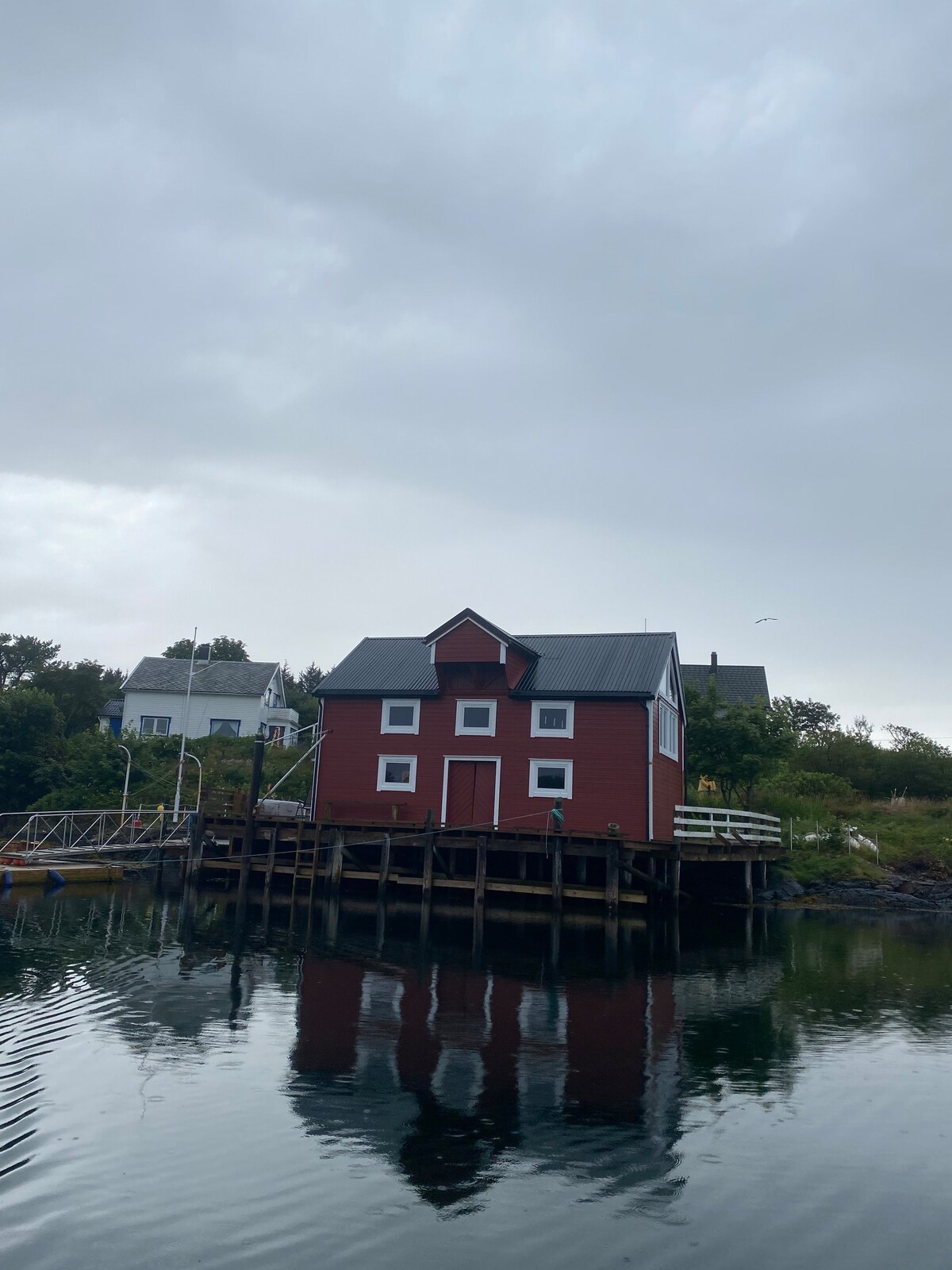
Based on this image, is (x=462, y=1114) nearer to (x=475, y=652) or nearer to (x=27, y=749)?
(x=475, y=652)

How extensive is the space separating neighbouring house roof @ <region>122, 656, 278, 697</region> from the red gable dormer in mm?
32119

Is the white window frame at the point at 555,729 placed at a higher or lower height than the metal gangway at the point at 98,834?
higher

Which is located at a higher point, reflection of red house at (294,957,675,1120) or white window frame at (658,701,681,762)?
white window frame at (658,701,681,762)

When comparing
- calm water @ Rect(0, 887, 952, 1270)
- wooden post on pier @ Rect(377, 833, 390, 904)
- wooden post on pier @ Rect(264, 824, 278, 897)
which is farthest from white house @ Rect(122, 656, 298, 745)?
calm water @ Rect(0, 887, 952, 1270)

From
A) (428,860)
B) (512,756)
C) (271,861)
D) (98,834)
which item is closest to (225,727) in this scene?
(98,834)

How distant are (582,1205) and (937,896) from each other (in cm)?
3842

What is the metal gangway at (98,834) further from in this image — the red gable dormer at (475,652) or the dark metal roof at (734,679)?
the dark metal roof at (734,679)

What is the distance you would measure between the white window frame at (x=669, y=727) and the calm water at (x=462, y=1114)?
45.4 ft

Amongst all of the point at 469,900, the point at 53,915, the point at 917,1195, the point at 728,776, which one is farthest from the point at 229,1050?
the point at 728,776

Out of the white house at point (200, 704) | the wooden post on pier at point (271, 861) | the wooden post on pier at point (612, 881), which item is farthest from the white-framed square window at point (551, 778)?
the white house at point (200, 704)

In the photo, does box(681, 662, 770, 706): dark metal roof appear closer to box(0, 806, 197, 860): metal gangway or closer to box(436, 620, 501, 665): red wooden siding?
box(436, 620, 501, 665): red wooden siding

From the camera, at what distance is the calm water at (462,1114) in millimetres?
8344

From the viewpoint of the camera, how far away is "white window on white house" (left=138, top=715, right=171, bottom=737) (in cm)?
6606

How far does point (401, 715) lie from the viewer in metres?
37.5
